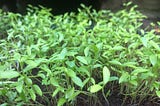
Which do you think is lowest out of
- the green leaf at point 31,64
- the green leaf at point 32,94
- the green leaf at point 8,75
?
the green leaf at point 32,94

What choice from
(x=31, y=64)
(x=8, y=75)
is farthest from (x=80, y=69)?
(x=8, y=75)

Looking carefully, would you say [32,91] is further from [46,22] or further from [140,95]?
[46,22]

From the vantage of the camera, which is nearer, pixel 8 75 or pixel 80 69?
pixel 8 75

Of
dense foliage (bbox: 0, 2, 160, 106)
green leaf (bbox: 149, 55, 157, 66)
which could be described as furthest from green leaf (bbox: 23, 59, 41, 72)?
green leaf (bbox: 149, 55, 157, 66)

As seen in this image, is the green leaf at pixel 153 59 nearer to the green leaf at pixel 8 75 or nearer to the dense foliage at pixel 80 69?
the dense foliage at pixel 80 69

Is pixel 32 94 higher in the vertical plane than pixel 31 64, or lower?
lower

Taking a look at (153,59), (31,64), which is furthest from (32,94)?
(153,59)

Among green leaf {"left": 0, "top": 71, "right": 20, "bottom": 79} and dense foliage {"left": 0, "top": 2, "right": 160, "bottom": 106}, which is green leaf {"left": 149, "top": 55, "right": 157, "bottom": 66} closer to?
dense foliage {"left": 0, "top": 2, "right": 160, "bottom": 106}

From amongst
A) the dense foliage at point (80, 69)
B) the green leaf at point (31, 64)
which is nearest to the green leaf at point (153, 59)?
the dense foliage at point (80, 69)

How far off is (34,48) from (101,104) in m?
0.45

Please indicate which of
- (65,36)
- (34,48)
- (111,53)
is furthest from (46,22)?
(111,53)

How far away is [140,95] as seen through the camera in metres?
1.52

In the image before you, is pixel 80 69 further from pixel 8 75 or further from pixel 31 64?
pixel 8 75

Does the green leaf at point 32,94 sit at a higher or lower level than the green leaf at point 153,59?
lower
